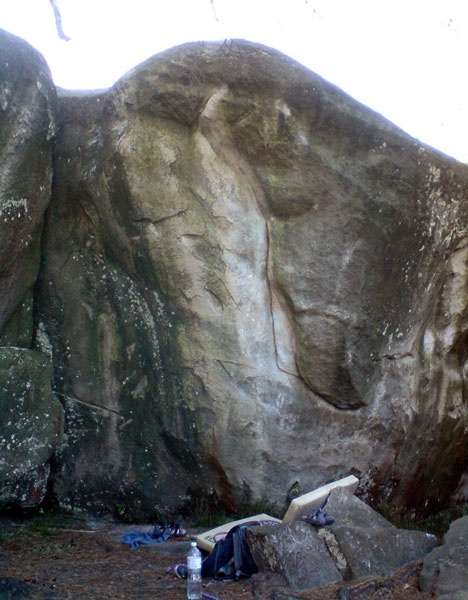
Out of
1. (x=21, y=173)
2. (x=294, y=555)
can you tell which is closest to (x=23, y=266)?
(x=21, y=173)

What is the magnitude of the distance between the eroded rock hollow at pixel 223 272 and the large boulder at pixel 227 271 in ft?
0.04

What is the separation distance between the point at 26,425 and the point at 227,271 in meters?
1.77

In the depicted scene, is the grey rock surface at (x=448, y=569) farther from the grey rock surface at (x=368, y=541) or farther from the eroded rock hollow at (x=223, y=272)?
the eroded rock hollow at (x=223, y=272)

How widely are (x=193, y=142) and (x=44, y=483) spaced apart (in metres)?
2.63

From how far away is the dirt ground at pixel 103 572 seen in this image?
4004mm

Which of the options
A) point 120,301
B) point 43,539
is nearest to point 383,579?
point 43,539

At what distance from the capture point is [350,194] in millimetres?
5340

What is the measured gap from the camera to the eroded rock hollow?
528 cm

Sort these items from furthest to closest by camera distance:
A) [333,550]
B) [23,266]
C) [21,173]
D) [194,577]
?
[23,266] < [21,173] < [333,550] < [194,577]

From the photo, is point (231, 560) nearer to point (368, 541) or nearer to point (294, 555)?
point (294, 555)

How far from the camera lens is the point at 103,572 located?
14.6 ft

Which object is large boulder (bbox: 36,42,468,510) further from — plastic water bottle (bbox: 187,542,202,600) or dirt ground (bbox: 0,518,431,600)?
plastic water bottle (bbox: 187,542,202,600)

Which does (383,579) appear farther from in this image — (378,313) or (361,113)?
(361,113)

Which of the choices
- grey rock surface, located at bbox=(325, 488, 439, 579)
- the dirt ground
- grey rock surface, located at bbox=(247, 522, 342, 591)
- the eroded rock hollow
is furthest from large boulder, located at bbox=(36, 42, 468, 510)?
grey rock surface, located at bbox=(247, 522, 342, 591)
